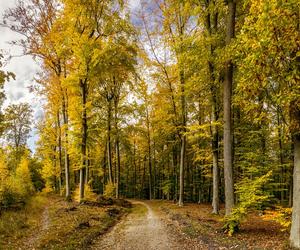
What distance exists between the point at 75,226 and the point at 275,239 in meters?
7.34

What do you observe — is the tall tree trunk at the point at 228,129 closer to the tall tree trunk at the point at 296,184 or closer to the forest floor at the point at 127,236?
the forest floor at the point at 127,236

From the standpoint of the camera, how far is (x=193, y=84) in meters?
16.1

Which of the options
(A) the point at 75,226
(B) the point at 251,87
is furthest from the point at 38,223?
(B) the point at 251,87

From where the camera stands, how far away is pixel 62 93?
21719mm

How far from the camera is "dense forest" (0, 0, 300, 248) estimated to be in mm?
7426

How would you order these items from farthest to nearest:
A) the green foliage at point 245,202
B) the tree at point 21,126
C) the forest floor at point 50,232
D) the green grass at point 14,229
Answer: the tree at point 21,126 < the green foliage at point 245,202 < the green grass at point 14,229 < the forest floor at point 50,232

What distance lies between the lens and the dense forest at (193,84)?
7426mm

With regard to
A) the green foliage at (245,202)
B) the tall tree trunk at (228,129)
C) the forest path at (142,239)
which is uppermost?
the tall tree trunk at (228,129)

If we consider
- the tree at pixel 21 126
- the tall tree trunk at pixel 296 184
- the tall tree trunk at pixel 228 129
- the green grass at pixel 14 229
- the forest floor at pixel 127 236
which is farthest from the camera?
the tree at pixel 21 126

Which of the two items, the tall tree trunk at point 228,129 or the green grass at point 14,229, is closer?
the green grass at point 14,229

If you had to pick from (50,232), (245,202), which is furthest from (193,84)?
(50,232)

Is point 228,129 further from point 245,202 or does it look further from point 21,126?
point 21,126

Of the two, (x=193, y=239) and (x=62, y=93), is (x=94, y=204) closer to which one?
(x=62, y=93)

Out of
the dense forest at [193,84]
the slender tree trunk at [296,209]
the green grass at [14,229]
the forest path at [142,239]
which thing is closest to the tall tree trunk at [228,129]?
Answer: the dense forest at [193,84]
